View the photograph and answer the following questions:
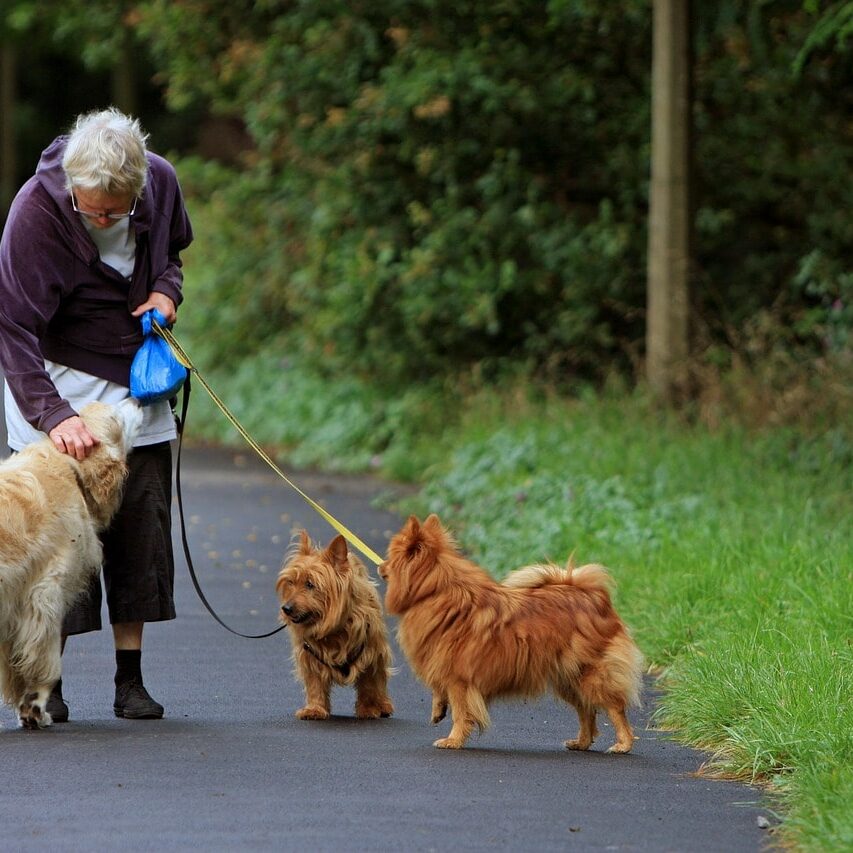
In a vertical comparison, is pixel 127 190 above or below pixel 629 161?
below

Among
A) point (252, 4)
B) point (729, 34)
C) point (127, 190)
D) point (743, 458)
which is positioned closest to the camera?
point (127, 190)

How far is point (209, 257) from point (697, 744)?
17.1 m

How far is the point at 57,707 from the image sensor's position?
6.69 metres

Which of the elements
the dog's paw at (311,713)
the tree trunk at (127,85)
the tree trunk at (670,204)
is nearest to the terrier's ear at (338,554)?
the dog's paw at (311,713)

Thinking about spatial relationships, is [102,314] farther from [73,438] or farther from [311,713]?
[311,713]

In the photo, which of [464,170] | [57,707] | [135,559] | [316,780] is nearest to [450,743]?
[316,780]

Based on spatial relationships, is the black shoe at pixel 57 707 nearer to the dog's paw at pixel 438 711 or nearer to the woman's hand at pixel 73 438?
the woman's hand at pixel 73 438

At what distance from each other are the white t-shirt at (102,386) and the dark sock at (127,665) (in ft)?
2.75

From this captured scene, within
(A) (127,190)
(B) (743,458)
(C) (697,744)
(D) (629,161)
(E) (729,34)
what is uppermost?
(E) (729,34)

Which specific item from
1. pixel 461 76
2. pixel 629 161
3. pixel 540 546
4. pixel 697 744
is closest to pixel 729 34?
pixel 629 161

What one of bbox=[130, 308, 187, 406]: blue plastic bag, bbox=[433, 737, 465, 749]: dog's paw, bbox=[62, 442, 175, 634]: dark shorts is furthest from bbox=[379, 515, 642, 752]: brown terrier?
bbox=[130, 308, 187, 406]: blue plastic bag

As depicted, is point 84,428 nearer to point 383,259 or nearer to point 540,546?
point 540,546

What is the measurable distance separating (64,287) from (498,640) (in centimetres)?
215

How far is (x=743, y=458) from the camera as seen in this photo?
1212 cm
